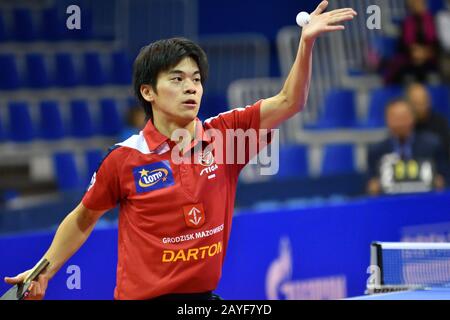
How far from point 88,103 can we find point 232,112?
7.68 meters

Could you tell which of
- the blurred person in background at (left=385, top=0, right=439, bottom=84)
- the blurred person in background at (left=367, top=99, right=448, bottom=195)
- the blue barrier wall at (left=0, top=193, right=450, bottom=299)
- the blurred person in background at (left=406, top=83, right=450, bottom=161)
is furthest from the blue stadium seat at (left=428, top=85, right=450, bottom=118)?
the blue barrier wall at (left=0, top=193, right=450, bottom=299)

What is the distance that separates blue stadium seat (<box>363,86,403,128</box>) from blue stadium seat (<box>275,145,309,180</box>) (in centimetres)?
99

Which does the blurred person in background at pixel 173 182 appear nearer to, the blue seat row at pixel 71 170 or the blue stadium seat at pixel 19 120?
the blue seat row at pixel 71 170

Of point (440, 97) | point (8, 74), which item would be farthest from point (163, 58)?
point (8, 74)

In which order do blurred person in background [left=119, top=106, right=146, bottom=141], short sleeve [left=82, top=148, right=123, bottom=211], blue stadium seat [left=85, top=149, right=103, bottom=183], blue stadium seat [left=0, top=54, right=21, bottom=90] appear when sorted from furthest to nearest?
blue stadium seat [left=0, top=54, right=21, bottom=90] → blue stadium seat [left=85, top=149, right=103, bottom=183] → blurred person in background [left=119, top=106, right=146, bottom=141] → short sleeve [left=82, top=148, right=123, bottom=211]

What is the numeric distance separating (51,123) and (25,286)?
7.70 meters

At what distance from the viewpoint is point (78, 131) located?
39.2ft

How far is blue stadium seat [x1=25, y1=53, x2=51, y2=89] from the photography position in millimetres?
12258

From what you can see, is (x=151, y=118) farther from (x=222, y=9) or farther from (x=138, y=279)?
(x=222, y=9)

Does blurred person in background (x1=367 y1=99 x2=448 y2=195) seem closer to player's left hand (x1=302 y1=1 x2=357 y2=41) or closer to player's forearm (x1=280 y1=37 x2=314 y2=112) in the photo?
player's forearm (x1=280 y1=37 x2=314 y2=112)

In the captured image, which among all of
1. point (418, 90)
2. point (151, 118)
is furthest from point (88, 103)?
point (151, 118)

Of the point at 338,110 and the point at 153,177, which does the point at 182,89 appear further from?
the point at 338,110

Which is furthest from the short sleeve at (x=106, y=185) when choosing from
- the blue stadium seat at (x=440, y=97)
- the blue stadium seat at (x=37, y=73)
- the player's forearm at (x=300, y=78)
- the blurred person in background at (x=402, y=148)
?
the blue stadium seat at (x=37, y=73)

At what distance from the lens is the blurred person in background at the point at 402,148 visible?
9086 millimetres
